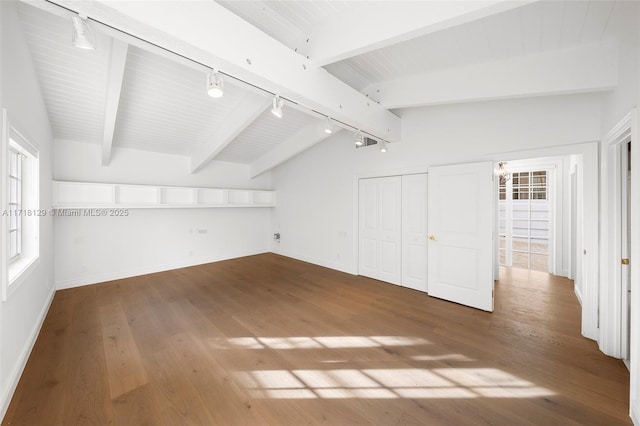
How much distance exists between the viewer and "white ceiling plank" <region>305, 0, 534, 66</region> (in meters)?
1.75

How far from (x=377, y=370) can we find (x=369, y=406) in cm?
43

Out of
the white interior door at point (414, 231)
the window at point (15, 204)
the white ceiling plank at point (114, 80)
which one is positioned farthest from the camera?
the white interior door at point (414, 231)

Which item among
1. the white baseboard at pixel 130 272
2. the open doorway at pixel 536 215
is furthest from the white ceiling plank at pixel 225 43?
the white baseboard at pixel 130 272

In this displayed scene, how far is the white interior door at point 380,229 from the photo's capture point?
4605mm

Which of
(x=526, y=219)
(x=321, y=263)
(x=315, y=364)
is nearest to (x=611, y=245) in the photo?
(x=315, y=364)

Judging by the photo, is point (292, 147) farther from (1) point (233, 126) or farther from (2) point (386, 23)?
(2) point (386, 23)

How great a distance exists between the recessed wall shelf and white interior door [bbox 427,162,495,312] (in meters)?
4.81

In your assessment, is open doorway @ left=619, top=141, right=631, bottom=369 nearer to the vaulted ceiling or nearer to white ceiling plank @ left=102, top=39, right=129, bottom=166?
the vaulted ceiling

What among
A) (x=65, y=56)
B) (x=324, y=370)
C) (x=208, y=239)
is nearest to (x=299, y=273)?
(x=208, y=239)

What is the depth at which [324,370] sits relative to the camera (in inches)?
89.2

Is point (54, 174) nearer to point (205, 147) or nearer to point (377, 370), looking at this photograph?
point (205, 147)

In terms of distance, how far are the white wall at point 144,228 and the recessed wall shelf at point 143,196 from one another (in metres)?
0.30

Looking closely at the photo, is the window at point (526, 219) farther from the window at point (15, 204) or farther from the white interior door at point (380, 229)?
the window at point (15, 204)

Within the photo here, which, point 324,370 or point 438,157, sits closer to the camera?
point 324,370
